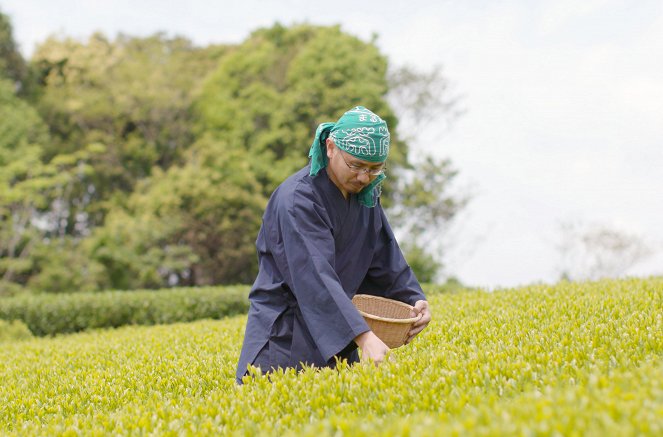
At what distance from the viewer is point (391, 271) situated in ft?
16.2

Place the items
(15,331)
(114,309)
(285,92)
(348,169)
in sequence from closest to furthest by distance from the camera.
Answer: (348,169)
(15,331)
(114,309)
(285,92)

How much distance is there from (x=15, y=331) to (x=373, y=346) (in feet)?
41.5

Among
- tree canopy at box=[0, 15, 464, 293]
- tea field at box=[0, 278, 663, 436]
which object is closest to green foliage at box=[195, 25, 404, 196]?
tree canopy at box=[0, 15, 464, 293]

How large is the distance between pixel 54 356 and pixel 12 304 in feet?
24.8

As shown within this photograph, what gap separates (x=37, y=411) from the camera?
5695 millimetres

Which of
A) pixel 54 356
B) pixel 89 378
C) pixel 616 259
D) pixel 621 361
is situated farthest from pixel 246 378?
pixel 616 259

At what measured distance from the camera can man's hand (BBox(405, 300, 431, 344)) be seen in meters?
4.45

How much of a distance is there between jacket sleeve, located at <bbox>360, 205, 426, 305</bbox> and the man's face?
613mm

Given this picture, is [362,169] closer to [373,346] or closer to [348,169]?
[348,169]

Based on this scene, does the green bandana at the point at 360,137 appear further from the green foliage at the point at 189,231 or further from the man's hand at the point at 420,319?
the green foliage at the point at 189,231

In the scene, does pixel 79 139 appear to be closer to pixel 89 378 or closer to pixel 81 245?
pixel 81 245

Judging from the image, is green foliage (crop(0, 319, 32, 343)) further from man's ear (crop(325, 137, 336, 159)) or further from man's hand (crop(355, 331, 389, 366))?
man's hand (crop(355, 331, 389, 366))

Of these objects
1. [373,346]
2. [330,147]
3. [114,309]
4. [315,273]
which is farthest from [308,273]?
[114,309]

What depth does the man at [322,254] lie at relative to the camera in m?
4.00
